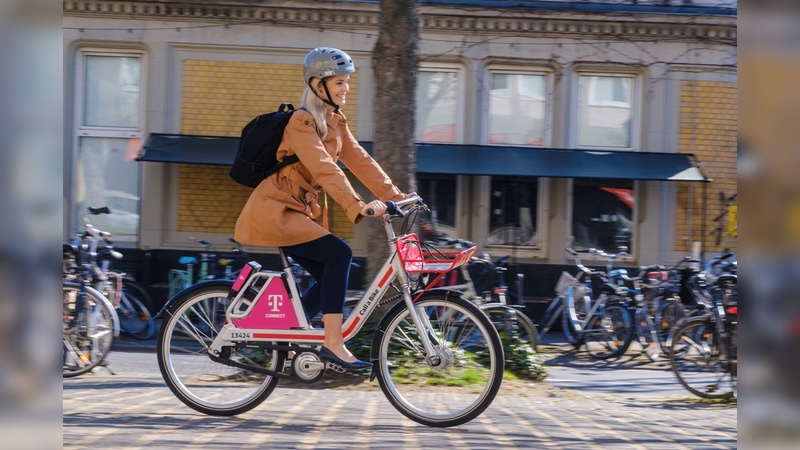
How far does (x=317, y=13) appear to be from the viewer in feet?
42.6

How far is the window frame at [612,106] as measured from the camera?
1333 centimetres

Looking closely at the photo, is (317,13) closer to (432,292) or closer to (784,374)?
(432,292)

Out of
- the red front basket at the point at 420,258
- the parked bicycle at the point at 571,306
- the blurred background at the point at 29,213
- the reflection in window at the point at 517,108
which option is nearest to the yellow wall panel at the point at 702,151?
the reflection in window at the point at 517,108

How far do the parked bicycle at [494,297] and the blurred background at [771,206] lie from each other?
480cm

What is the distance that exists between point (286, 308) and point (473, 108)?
9.21 meters

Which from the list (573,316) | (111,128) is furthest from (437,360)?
(111,128)

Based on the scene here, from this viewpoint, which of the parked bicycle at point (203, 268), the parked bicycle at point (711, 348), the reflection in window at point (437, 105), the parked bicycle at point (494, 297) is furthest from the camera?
the reflection in window at point (437, 105)

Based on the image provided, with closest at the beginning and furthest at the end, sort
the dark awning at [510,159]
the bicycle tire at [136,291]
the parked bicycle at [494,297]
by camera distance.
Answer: the parked bicycle at [494,297], the bicycle tire at [136,291], the dark awning at [510,159]

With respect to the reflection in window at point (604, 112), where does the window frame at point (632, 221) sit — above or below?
below

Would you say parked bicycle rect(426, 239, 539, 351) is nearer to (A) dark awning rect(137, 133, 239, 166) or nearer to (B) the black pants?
(B) the black pants

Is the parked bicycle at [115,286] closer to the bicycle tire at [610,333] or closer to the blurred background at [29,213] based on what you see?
the bicycle tire at [610,333]

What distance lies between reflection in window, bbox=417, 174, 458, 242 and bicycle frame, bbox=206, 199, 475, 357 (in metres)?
8.44

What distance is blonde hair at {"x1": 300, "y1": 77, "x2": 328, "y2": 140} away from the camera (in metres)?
4.34

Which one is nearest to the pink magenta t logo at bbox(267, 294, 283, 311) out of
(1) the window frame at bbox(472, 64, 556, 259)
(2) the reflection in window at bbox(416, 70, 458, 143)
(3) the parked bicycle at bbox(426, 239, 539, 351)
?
(3) the parked bicycle at bbox(426, 239, 539, 351)
